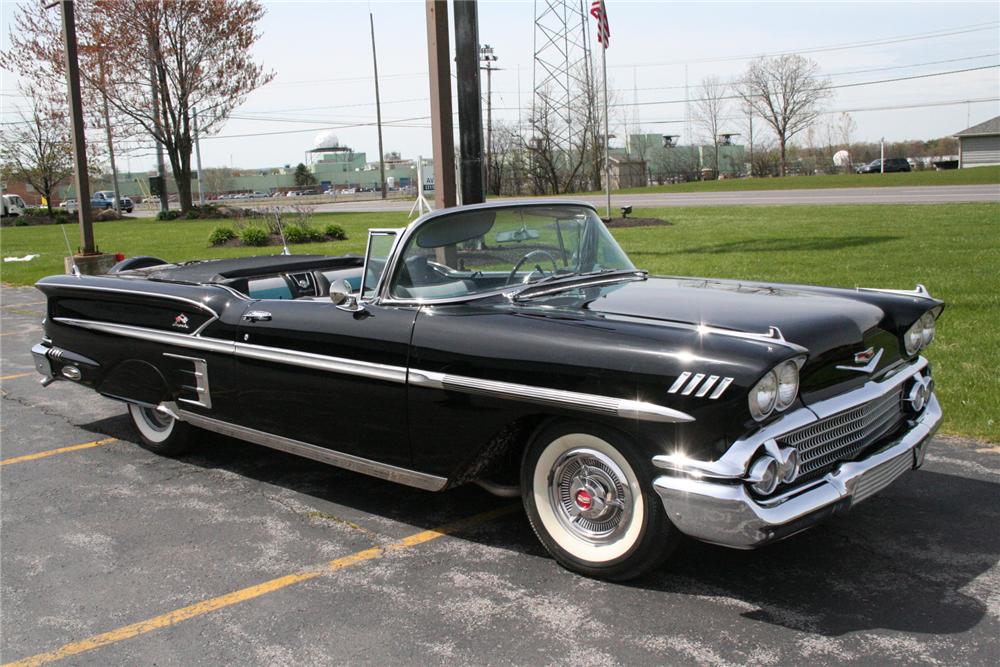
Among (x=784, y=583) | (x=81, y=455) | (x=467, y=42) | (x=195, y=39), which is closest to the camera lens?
(x=784, y=583)

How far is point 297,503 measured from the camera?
15.2ft

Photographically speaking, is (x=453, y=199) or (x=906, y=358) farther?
(x=453, y=199)

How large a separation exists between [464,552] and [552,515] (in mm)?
524

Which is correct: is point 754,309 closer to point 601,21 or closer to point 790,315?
point 790,315

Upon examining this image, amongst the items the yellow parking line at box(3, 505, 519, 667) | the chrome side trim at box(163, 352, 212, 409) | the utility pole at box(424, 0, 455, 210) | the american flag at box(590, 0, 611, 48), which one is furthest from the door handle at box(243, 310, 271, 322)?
the american flag at box(590, 0, 611, 48)


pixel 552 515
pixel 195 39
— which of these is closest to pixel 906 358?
pixel 552 515

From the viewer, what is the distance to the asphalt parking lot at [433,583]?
120 inches

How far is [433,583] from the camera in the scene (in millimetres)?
3611

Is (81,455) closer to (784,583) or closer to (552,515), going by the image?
(552,515)

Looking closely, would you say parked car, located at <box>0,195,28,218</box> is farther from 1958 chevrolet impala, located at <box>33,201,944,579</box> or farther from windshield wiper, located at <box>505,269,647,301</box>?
windshield wiper, located at <box>505,269,647,301</box>

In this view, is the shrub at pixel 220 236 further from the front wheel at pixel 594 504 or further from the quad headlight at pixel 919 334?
the quad headlight at pixel 919 334

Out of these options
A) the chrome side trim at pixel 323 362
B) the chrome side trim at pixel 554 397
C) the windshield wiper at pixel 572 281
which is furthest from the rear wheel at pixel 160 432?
Result: the windshield wiper at pixel 572 281

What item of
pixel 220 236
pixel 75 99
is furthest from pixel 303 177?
pixel 75 99

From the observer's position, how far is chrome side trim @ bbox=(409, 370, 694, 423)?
10.3 feet
